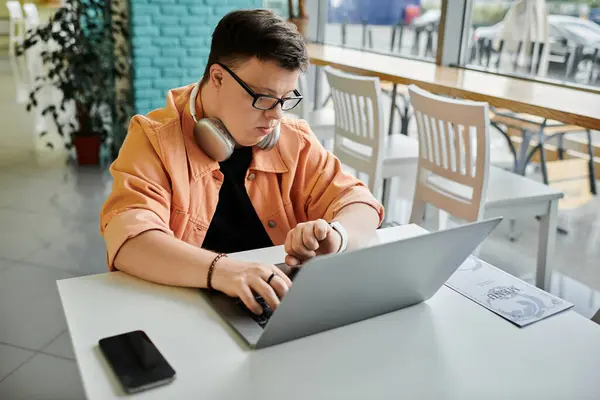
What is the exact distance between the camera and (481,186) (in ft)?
7.48

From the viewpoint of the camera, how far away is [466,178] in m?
2.35

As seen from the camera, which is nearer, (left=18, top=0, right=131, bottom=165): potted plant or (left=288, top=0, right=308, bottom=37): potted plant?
(left=18, top=0, right=131, bottom=165): potted plant

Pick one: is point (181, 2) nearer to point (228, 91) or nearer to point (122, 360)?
point (228, 91)

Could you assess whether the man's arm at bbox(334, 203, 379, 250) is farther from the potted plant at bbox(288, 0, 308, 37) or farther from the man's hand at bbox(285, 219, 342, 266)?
the potted plant at bbox(288, 0, 308, 37)

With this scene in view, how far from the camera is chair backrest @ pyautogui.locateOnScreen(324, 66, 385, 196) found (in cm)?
271

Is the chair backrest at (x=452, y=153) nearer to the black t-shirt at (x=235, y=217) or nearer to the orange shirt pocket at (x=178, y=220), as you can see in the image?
the black t-shirt at (x=235, y=217)

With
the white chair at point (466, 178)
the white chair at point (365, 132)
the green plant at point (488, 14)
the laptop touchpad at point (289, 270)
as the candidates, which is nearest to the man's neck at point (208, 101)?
the laptop touchpad at point (289, 270)

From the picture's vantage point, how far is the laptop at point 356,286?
0.79 m

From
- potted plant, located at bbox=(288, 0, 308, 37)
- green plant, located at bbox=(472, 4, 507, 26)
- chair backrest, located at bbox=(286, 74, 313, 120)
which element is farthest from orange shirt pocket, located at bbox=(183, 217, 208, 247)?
potted plant, located at bbox=(288, 0, 308, 37)

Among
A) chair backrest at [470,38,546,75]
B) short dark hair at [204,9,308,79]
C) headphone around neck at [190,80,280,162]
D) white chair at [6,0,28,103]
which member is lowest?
white chair at [6,0,28,103]

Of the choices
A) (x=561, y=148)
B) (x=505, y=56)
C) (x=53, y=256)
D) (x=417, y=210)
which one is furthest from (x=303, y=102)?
(x=561, y=148)

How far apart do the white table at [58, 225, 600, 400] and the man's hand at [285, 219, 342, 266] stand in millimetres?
199

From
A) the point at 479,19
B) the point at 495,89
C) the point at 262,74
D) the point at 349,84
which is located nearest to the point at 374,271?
the point at 262,74

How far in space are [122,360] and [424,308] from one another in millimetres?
521
